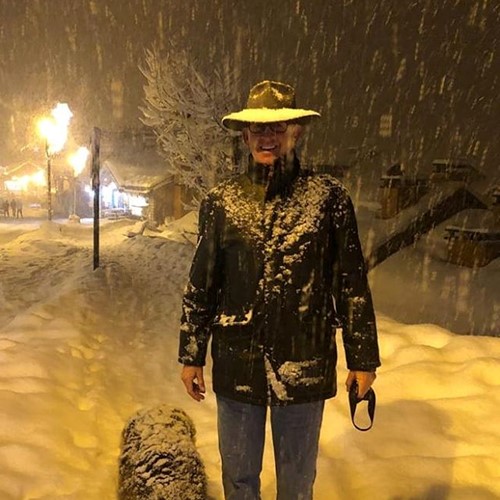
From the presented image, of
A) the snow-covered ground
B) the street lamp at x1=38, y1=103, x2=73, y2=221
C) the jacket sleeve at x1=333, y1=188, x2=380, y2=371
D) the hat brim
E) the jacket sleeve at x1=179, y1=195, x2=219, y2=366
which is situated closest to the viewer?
the hat brim

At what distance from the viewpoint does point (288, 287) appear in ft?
8.00

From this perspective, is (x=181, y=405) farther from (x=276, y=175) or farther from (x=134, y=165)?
(x=134, y=165)

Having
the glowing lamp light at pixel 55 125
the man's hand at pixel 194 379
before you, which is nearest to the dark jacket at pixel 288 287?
the man's hand at pixel 194 379

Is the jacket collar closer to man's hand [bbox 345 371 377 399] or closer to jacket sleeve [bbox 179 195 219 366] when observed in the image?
jacket sleeve [bbox 179 195 219 366]

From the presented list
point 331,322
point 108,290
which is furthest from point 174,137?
point 331,322

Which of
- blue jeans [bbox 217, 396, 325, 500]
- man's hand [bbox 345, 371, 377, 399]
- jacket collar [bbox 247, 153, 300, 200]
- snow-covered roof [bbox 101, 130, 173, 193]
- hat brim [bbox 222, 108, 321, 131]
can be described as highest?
hat brim [bbox 222, 108, 321, 131]

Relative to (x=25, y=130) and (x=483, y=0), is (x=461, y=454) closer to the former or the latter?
(x=483, y=0)

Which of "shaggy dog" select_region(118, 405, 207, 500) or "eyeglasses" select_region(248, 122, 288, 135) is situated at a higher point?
"eyeglasses" select_region(248, 122, 288, 135)

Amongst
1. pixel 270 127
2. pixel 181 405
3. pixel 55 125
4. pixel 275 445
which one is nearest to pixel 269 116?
pixel 270 127

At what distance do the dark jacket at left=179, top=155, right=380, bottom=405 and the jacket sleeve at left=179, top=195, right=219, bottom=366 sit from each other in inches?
2.6

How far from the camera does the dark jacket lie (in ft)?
8.02

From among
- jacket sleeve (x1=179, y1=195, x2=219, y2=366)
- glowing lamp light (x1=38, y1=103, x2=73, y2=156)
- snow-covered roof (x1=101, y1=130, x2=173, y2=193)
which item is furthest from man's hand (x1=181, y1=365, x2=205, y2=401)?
snow-covered roof (x1=101, y1=130, x2=173, y2=193)

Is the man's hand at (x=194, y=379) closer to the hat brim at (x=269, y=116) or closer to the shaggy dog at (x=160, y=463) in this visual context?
the shaggy dog at (x=160, y=463)

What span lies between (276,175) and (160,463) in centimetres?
207
